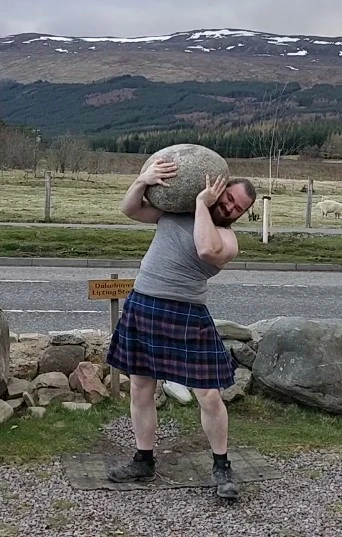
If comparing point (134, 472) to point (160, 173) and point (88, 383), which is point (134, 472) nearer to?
point (88, 383)

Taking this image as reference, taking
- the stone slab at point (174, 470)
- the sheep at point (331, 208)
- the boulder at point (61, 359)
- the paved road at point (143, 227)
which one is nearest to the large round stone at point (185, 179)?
the stone slab at point (174, 470)

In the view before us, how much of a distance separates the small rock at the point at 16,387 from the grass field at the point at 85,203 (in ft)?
52.9

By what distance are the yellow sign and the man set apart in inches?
52.8

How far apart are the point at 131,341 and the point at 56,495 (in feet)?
2.75

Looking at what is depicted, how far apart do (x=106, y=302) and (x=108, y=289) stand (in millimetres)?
5360

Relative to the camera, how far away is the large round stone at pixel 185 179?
418cm

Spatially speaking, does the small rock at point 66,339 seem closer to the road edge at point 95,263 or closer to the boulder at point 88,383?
the boulder at point 88,383

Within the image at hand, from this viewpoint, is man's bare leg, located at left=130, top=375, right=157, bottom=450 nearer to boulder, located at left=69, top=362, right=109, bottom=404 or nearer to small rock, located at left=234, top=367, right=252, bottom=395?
boulder, located at left=69, top=362, right=109, bottom=404

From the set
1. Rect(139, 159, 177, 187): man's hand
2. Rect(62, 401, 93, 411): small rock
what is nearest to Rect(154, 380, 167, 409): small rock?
Rect(62, 401, 93, 411): small rock

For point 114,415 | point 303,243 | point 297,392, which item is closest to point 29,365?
point 114,415

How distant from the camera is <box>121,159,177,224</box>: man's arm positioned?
4180 mm

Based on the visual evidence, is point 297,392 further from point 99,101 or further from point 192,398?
point 99,101

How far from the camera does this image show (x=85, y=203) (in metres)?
30.8

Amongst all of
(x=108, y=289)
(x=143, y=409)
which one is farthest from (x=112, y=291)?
(x=143, y=409)
